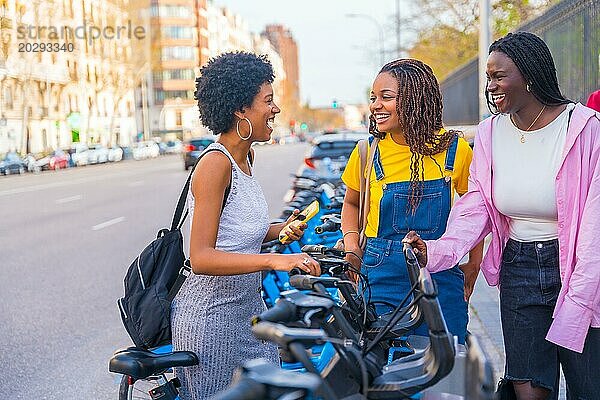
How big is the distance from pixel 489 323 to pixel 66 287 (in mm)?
5123

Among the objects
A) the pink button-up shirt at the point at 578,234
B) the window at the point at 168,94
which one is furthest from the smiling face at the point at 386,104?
the window at the point at 168,94

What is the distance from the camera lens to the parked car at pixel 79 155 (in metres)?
56.1

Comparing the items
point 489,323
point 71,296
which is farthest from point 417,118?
point 71,296

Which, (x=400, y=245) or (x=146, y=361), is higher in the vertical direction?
(x=400, y=245)

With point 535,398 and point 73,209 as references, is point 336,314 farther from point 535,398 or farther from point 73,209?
point 73,209

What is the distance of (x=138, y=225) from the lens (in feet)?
52.6

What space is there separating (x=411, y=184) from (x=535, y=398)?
3.20 ft

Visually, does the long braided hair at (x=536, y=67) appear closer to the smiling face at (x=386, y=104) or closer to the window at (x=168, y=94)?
the smiling face at (x=386, y=104)

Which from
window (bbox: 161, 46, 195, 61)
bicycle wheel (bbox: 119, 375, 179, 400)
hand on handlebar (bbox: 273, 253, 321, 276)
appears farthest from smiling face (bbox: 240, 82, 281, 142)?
window (bbox: 161, 46, 195, 61)

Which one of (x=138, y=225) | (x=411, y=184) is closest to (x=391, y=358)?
(x=411, y=184)

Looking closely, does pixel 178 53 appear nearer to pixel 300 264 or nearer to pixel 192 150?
pixel 192 150

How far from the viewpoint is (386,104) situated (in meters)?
3.66

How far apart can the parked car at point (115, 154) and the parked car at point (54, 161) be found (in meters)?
8.72

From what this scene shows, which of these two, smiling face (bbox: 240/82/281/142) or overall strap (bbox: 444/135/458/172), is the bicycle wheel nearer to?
smiling face (bbox: 240/82/281/142)
